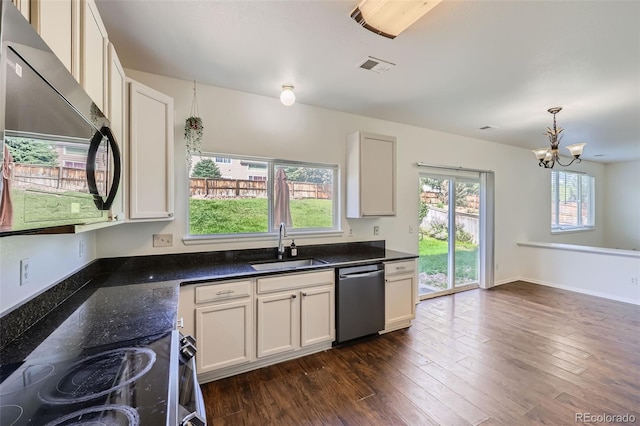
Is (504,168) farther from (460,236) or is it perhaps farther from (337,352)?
(337,352)

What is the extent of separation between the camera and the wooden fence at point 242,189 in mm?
2705

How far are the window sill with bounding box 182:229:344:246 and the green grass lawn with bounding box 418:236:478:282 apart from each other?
65.6 inches

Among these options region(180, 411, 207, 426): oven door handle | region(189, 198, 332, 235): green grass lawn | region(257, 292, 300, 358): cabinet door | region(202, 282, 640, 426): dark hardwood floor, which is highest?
region(189, 198, 332, 235): green grass lawn

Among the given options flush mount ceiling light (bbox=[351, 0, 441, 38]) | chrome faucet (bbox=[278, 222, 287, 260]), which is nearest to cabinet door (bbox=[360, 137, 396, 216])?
chrome faucet (bbox=[278, 222, 287, 260])

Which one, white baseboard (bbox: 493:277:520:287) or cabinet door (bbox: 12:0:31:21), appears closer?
cabinet door (bbox: 12:0:31:21)

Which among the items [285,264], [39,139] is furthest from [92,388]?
[285,264]

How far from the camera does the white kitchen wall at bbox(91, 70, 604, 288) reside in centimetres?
254

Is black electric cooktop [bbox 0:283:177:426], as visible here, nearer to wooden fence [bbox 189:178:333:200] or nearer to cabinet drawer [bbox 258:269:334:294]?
cabinet drawer [bbox 258:269:334:294]

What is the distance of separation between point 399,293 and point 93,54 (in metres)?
3.14

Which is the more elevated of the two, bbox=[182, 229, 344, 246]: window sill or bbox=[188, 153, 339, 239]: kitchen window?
bbox=[188, 153, 339, 239]: kitchen window

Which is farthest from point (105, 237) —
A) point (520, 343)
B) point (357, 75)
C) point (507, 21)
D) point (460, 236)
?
point (460, 236)

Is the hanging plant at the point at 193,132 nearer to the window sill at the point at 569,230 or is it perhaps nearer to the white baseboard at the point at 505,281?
the white baseboard at the point at 505,281

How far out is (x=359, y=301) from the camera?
9.22 feet

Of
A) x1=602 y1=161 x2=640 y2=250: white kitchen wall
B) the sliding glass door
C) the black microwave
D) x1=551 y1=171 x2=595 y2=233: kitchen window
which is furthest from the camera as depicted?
x1=602 y1=161 x2=640 y2=250: white kitchen wall
